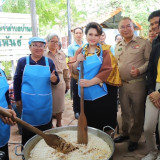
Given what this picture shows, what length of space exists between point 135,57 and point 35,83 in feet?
5.18

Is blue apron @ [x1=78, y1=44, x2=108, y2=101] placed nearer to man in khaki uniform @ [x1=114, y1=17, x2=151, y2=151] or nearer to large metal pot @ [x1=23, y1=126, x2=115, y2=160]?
large metal pot @ [x1=23, y1=126, x2=115, y2=160]

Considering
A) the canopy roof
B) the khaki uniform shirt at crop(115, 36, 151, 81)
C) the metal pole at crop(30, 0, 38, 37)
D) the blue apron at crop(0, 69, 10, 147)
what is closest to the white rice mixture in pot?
the blue apron at crop(0, 69, 10, 147)

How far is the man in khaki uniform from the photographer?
2705 millimetres

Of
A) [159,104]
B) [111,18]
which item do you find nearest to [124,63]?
[159,104]

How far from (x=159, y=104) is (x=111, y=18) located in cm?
791

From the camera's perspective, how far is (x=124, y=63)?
2.80m

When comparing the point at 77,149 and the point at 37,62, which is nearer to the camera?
the point at 77,149

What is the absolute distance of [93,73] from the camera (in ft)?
7.34

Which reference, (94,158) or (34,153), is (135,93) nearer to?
(94,158)

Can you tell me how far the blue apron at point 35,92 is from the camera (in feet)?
7.72

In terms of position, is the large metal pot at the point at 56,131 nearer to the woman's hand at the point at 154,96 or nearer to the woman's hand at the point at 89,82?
the woman's hand at the point at 89,82

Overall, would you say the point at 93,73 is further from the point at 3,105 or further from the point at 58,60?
the point at 58,60

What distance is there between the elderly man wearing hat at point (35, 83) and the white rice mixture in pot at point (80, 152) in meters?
0.58

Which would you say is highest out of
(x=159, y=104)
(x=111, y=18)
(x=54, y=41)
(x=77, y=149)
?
(x=111, y=18)
